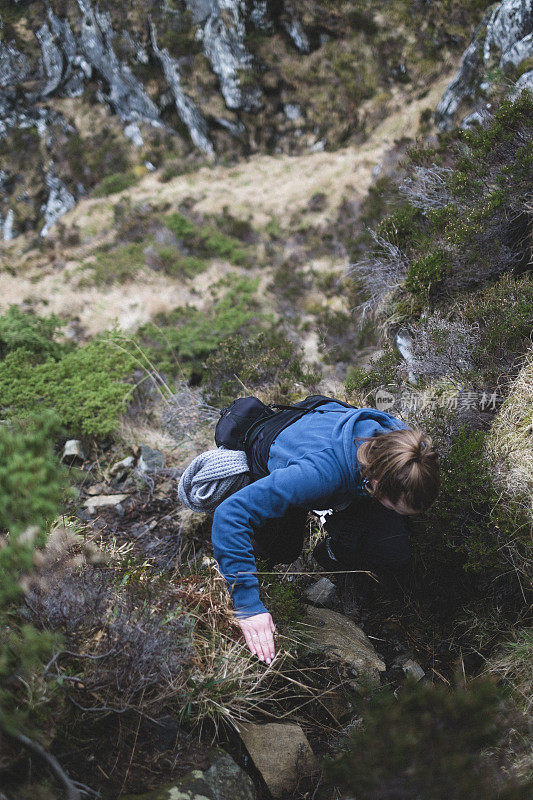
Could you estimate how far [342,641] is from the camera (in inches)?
97.0

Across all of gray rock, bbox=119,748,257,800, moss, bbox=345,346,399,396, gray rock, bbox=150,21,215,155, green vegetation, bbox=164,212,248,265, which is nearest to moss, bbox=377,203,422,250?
moss, bbox=345,346,399,396

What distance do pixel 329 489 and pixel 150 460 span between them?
300 centimetres

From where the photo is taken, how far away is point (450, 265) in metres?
4.00

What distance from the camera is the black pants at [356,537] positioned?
2.34 meters

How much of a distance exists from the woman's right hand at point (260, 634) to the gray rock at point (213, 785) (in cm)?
38

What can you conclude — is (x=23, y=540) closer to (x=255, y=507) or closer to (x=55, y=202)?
(x=255, y=507)

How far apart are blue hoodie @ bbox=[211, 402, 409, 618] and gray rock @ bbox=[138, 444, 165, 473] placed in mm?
2638

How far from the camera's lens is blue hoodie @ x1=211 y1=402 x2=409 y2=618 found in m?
1.95

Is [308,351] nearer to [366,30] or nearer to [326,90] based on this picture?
[326,90]

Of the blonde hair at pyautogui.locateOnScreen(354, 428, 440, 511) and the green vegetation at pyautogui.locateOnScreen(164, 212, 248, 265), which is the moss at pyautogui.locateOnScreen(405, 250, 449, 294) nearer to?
the blonde hair at pyautogui.locateOnScreen(354, 428, 440, 511)

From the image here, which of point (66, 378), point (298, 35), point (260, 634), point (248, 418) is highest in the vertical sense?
point (298, 35)

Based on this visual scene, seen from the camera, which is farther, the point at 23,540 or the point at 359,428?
the point at 359,428

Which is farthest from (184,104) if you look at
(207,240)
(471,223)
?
(471,223)

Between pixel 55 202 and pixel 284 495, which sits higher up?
pixel 55 202
